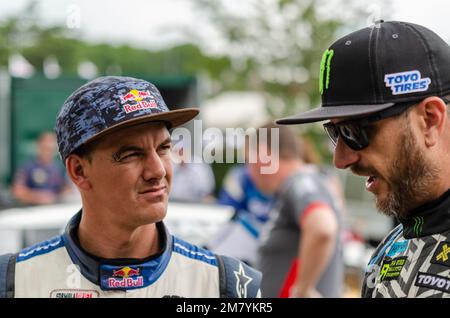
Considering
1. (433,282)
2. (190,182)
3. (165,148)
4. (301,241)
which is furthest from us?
(190,182)

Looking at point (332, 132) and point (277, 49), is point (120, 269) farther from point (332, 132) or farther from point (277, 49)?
point (277, 49)

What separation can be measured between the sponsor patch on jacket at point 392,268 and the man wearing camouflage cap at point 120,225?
1.37 ft

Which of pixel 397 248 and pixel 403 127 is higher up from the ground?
pixel 403 127

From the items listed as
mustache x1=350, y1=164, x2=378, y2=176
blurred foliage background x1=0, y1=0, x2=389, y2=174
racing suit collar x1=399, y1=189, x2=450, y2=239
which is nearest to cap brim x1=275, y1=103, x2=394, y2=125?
mustache x1=350, y1=164, x2=378, y2=176

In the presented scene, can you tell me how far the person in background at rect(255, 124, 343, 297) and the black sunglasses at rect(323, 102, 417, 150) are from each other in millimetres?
2089

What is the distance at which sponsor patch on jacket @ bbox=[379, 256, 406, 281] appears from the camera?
179cm

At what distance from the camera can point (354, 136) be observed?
71.9 inches

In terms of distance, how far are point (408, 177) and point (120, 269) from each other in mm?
870

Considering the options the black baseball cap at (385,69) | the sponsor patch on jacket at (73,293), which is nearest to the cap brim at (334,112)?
the black baseball cap at (385,69)

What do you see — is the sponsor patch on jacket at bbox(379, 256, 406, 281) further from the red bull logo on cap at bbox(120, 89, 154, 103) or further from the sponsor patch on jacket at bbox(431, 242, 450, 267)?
the red bull logo on cap at bbox(120, 89, 154, 103)

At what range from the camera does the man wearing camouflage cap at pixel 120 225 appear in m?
2.05

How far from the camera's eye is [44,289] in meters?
2.06

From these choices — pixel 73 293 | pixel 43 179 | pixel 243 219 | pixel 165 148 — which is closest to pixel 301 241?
pixel 243 219
